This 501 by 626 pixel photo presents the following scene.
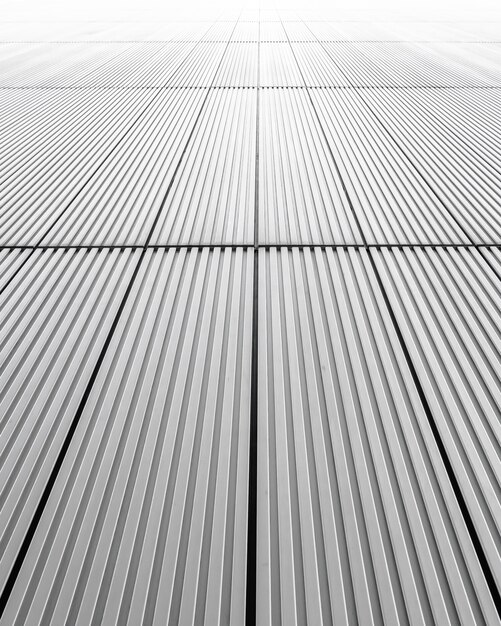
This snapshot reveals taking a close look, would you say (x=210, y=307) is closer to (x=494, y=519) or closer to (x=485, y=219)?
(x=494, y=519)

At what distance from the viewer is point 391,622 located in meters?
1.42

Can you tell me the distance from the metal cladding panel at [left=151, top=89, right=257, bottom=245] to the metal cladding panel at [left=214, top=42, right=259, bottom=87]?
176cm

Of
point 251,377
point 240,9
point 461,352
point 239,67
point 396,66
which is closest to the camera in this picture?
point 251,377

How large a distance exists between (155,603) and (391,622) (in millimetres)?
969

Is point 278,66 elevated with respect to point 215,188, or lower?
elevated

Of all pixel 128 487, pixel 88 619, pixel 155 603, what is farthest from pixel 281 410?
pixel 88 619

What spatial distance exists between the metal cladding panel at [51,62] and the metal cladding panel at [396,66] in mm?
5516

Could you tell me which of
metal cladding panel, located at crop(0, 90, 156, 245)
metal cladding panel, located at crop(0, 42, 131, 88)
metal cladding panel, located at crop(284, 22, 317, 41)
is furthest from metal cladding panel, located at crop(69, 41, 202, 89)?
metal cladding panel, located at crop(284, 22, 317, 41)

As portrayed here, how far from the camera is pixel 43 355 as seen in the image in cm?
234

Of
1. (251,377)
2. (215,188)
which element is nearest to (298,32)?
(215,188)

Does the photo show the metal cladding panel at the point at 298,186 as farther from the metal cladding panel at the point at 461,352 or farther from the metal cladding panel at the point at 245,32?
the metal cladding panel at the point at 245,32

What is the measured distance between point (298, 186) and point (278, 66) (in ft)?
17.8

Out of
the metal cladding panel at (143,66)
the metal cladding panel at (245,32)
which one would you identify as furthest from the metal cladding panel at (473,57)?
the metal cladding panel at (143,66)

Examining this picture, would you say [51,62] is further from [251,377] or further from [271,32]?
[251,377]
